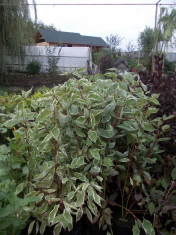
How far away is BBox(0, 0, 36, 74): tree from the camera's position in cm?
777

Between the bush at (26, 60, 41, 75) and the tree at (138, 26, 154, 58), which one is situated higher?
the tree at (138, 26, 154, 58)

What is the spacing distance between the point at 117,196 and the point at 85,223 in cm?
23

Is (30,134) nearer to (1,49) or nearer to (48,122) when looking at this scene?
(48,122)

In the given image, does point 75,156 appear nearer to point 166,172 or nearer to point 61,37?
point 166,172

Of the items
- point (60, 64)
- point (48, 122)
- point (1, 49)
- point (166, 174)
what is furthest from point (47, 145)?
point (60, 64)

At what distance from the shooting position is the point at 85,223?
126 centimetres

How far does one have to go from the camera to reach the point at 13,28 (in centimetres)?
801

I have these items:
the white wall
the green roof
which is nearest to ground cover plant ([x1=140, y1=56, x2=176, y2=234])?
the white wall

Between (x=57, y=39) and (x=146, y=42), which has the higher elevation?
(x=57, y=39)

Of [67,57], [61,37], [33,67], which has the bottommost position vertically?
[33,67]

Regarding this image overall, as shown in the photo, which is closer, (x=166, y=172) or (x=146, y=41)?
(x=166, y=172)

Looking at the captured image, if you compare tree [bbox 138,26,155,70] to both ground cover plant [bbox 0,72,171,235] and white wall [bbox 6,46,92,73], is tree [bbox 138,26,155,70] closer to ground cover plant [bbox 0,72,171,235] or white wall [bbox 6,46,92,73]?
white wall [bbox 6,46,92,73]

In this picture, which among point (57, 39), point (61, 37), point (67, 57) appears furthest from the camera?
point (61, 37)

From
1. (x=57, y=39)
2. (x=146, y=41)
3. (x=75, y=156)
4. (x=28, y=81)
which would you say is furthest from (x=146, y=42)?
(x=75, y=156)
